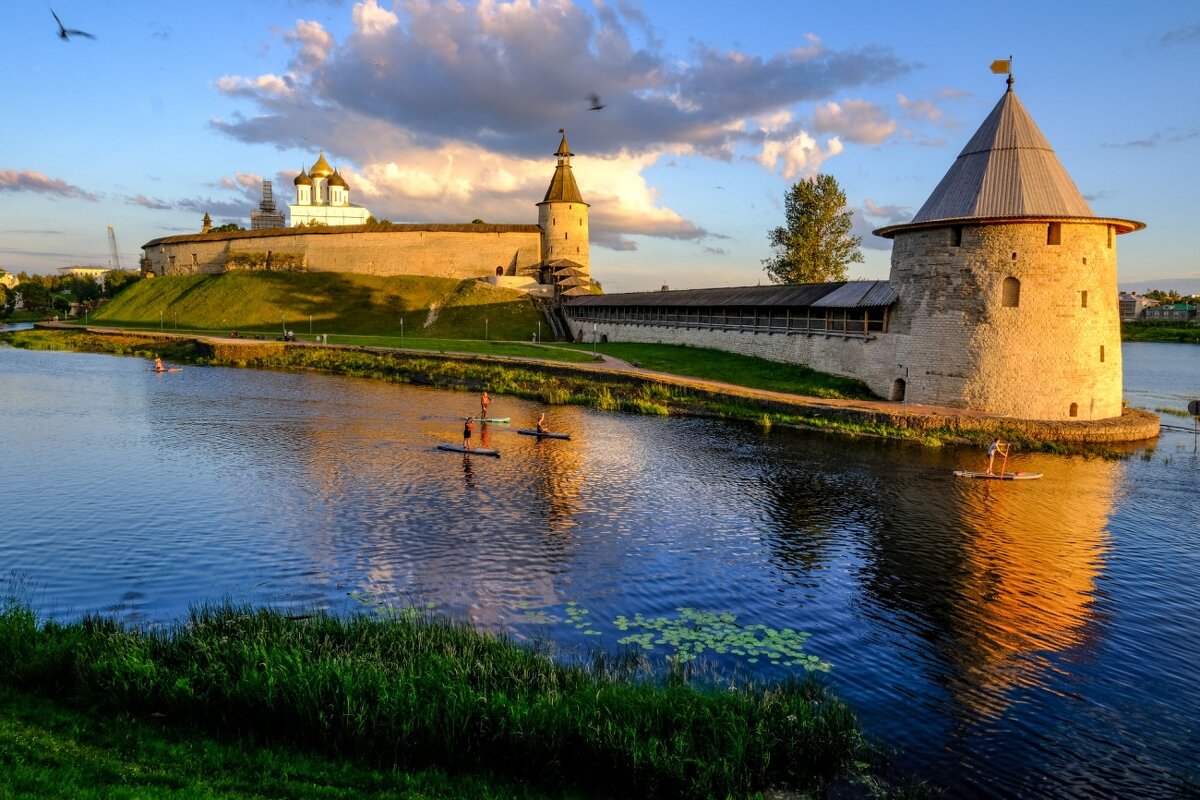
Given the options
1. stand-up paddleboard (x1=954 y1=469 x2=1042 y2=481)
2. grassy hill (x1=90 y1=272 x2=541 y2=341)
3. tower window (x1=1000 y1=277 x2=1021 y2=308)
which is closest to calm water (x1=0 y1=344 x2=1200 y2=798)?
stand-up paddleboard (x1=954 y1=469 x2=1042 y2=481)

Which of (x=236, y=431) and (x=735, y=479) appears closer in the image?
(x=735, y=479)

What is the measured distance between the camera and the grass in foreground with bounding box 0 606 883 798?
803 centimetres

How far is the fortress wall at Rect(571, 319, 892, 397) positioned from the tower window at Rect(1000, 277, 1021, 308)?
17.2 ft

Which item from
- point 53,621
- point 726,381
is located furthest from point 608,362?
point 53,621

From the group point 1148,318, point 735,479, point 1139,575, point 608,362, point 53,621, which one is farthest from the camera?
point 1148,318

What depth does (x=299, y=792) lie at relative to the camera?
7098 millimetres

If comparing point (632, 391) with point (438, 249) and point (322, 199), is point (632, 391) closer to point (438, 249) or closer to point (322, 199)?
point (438, 249)

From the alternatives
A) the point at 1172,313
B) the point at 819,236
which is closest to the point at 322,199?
the point at 819,236

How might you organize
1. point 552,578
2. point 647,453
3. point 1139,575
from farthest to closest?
1. point 647,453
2. point 1139,575
3. point 552,578

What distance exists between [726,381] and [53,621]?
1263 inches

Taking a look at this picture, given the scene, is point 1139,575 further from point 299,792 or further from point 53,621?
point 53,621

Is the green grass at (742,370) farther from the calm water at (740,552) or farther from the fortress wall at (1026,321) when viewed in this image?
the calm water at (740,552)

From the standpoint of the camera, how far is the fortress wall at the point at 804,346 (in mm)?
35031

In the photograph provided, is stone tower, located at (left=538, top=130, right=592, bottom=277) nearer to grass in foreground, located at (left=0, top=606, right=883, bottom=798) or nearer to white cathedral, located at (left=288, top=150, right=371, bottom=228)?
white cathedral, located at (left=288, top=150, right=371, bottom=228)
